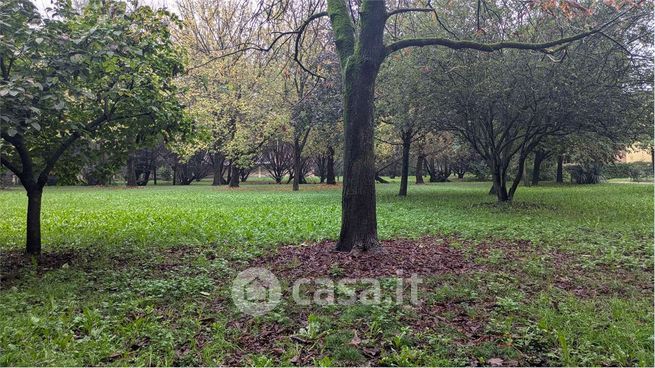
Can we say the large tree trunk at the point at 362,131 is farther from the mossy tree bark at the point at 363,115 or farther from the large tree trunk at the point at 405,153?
the large tree trunk at the point at 405,153

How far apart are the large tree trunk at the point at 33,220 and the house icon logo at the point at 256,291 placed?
2.85 metres

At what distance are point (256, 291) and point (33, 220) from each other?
3.36 metres

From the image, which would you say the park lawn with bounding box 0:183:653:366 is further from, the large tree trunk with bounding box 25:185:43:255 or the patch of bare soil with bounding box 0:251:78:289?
the large tree trunk with bounding box 25:185:43:255

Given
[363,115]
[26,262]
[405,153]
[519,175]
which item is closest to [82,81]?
[26,262]

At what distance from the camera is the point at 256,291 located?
407 cm

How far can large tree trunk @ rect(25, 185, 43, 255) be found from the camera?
535 cm

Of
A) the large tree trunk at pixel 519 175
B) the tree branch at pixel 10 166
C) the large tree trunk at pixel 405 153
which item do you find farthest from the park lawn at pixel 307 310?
the large tree trunk at pixel 405 153

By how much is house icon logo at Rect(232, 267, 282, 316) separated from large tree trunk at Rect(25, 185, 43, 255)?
2.85m

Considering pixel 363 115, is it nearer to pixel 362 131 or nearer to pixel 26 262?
pixel 362 131

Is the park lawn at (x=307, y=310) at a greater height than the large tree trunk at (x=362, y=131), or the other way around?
the large tree trunk at (x=362, y=131)

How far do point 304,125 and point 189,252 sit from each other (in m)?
12.4

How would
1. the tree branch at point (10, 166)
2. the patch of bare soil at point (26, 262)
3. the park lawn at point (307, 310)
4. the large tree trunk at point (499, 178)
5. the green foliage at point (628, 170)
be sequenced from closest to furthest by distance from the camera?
1. the park lawn at point (307, 310)
2. the patch of bare soil at point (26, 262)
3. the tree branch at point (10, 166)
4. the large tree trunk at point (499, 178)
5. the green foliage at point (628, 170)

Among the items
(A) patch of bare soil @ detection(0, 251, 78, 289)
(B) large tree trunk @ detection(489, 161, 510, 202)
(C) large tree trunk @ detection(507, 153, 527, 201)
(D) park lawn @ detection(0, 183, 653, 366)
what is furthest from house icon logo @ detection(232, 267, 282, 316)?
(C) large tree trunk @ detection(507, 153, 527, 201)

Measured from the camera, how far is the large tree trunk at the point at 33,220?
535 centimetres
